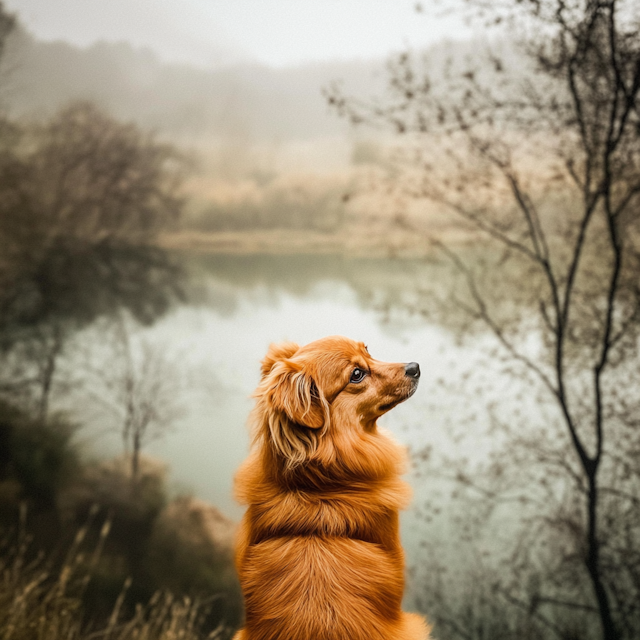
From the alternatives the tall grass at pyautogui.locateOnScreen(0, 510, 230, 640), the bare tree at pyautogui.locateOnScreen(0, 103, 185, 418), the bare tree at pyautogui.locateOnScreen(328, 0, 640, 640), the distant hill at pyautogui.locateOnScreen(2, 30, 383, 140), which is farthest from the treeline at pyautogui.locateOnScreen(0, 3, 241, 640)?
the bare tree at pyautogui.locateOnScreen(328, 0, 640, 640)

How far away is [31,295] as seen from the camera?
6.26m

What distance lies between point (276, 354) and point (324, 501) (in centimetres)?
68

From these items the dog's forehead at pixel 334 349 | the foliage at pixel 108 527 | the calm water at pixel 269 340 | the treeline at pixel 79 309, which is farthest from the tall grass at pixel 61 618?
the dog's forehead at pixel 334 349

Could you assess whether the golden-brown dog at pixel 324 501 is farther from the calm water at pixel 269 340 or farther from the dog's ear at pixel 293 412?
the calm water at pixel 269 340

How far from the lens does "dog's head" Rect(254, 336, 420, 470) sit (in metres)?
1.72

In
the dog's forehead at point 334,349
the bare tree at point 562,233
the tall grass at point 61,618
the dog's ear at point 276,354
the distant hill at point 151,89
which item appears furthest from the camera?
the distant hill at point 151,89

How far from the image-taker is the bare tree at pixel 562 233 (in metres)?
3.81

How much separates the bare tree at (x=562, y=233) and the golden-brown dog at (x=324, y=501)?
9.55 feet

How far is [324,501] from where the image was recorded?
1743 millimetres

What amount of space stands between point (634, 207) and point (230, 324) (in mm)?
4667

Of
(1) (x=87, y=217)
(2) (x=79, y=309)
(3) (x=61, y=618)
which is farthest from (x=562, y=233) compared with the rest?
(2) (x=79, y=309)

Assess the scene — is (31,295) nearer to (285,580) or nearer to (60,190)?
(60,190)

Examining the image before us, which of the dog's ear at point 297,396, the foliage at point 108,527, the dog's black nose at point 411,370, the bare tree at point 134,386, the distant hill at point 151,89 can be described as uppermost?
the distant hill at point 151,89

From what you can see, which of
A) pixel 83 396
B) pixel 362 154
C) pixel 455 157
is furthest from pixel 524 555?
pixel 83 396
